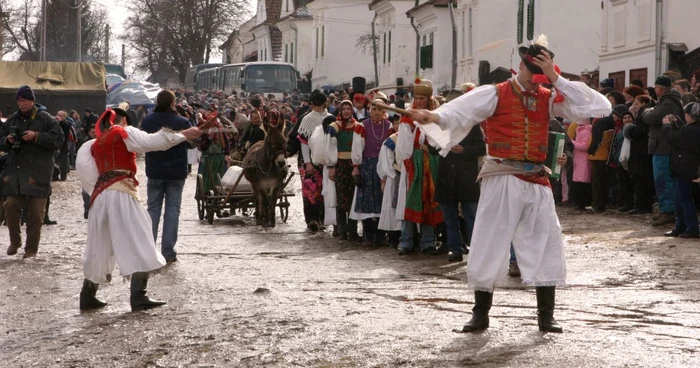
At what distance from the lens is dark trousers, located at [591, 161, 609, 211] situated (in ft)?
64.5

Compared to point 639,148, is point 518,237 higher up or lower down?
lower down

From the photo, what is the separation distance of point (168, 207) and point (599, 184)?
8.07 meters

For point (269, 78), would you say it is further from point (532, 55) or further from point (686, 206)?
point (532, 55)

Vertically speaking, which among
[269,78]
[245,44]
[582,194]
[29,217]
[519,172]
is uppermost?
[245,44]

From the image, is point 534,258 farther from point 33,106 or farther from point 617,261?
point 33,106

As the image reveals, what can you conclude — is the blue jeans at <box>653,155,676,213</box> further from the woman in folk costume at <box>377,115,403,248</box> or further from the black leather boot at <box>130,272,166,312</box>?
the black leather boot at <box>130,272,166,312</box>

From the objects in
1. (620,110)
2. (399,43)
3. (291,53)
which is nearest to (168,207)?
(620,110)

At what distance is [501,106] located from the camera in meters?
9.07

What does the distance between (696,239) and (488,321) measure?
6718 millimetres

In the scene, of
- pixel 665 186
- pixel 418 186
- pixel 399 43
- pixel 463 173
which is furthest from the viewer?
pixel 399 43

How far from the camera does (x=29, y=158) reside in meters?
14.8

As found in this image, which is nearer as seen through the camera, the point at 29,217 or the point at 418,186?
the point at 418,186

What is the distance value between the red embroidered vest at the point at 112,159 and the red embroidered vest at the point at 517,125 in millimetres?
3030

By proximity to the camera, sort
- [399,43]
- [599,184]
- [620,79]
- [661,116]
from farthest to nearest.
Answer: [399,43] < [620,79] < [599,184] < [661,116]
